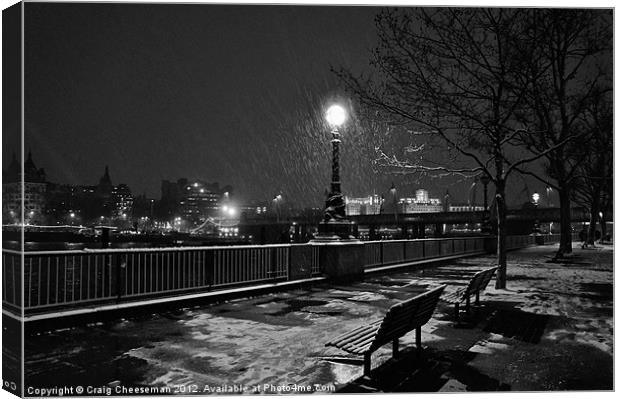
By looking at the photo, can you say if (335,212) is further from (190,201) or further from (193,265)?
(190,201)

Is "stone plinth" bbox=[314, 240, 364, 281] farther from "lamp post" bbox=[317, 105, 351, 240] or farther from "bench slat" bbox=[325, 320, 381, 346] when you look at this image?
"bench slat" bbox=[325, 320, 381, 346]

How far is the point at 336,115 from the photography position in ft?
44.8

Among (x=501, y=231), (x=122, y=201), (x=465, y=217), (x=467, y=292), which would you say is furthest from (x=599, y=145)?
(x=122, y=201)

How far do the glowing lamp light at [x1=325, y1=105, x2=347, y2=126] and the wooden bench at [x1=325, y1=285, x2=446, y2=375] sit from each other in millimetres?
7649

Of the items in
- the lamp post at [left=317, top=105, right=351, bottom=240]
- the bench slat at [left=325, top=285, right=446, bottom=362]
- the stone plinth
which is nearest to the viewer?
the bench slat at [left=325, top=285, right=446, bottom=362]

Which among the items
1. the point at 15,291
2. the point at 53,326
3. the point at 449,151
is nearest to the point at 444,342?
the point at 53,326

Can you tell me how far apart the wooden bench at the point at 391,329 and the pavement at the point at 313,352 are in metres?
0.30

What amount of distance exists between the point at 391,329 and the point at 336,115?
890cm

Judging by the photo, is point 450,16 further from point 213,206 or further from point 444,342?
point 213,206

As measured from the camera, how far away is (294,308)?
10.0 metres

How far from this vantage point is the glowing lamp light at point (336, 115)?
13594mm

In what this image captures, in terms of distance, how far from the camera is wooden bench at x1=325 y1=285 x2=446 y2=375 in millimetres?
5372

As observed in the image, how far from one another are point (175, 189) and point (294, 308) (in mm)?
117450

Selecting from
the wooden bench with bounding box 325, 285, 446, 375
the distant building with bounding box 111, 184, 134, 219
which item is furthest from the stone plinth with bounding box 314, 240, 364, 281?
the distant building with bounding box 111, 184, 134, 219
